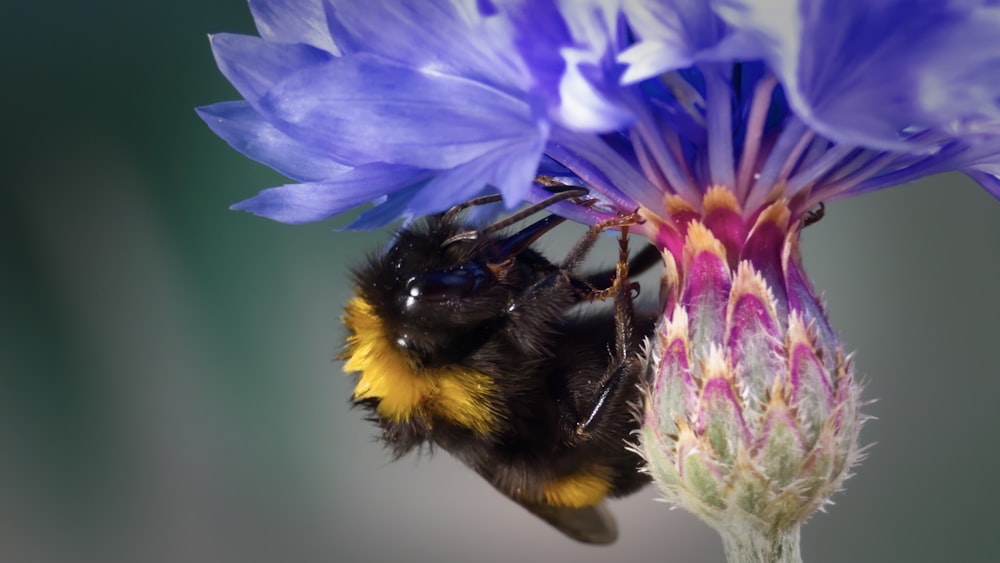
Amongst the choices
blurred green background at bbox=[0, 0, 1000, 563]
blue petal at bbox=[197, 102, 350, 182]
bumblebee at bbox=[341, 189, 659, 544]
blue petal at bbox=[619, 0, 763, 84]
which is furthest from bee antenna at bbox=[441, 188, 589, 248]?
blurred green background at bbox=[0, 0, 1000, 563]

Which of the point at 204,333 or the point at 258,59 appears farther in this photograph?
the point at 204,333

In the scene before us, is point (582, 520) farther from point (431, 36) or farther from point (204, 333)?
point (204, 333)

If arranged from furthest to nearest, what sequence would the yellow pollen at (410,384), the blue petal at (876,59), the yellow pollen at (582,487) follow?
1. the yellow pollen at (582,487)
2. the yellow pollen at (410,384)
3. the blue petal at (876,59)

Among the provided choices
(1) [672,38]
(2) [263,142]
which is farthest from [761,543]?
(2) [263,142]

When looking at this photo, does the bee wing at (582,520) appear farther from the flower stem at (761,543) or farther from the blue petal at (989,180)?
the blue petal at (989,180)

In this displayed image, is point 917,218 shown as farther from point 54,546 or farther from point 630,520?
point 54,546

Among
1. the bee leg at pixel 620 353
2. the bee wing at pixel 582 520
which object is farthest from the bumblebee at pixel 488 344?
the bee wing at pixel 582 520

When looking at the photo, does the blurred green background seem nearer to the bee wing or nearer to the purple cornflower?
the bee wing
